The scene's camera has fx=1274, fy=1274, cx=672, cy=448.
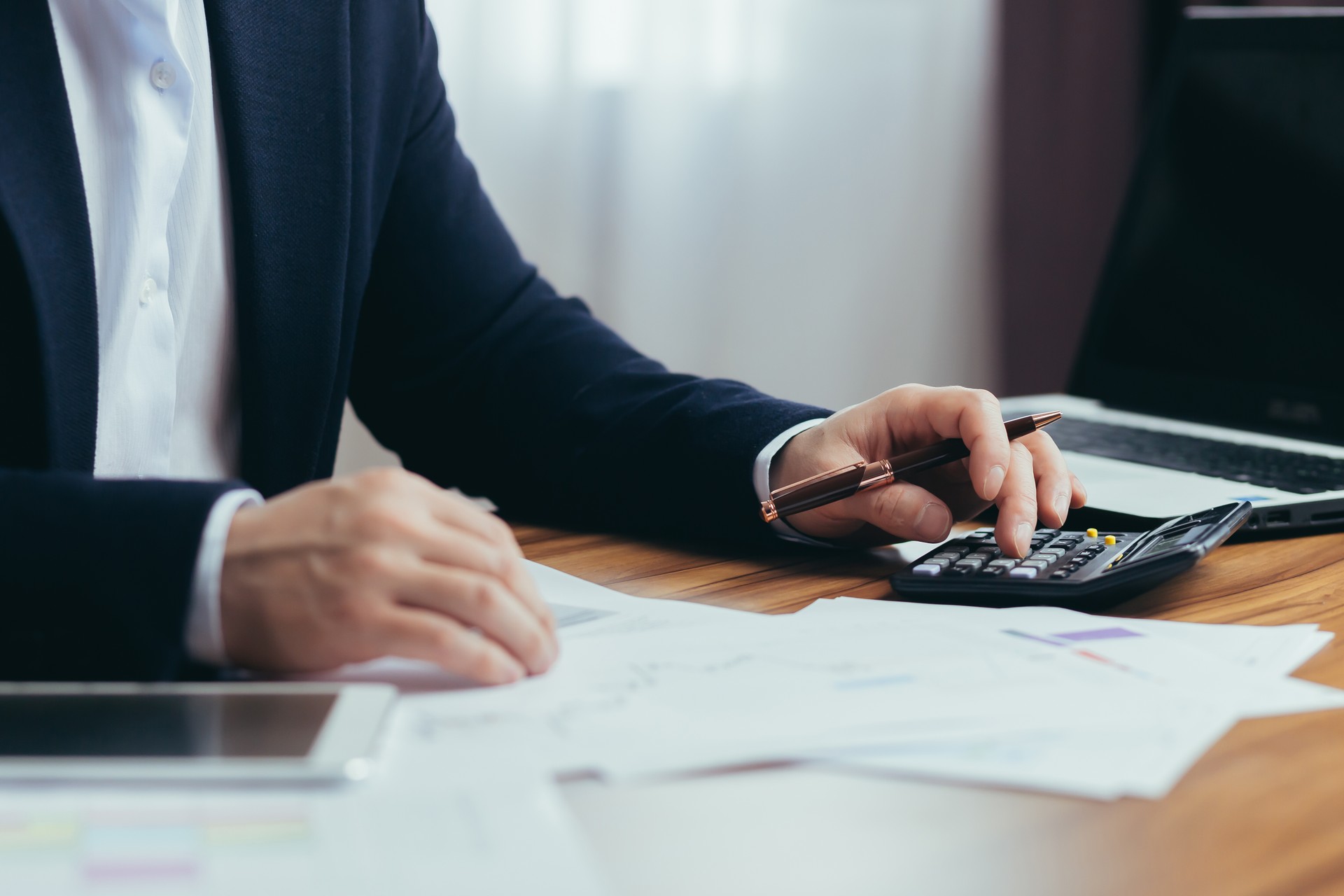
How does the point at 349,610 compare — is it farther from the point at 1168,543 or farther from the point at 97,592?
the point at 1168,543

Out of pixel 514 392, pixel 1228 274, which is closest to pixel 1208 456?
pixel 1228 274

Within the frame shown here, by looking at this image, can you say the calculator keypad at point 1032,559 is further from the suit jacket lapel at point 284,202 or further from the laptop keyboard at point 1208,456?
the suit jacket lapel at point 284,202

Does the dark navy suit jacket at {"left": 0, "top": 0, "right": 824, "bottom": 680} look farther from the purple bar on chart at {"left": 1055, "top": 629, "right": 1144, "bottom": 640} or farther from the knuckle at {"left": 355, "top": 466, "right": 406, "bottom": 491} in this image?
the purple bar on chart at {"left": 1055, "top": 629, "right": 1144, "bottom": 640}

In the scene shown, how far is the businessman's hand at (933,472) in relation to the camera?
2.34 ft

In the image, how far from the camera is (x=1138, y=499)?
830mm

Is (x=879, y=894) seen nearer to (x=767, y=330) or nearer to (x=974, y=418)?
(x=974, y=418)

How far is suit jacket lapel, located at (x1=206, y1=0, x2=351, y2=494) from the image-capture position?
0.83 meters

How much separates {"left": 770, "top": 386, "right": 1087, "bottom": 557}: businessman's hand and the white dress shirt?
398 mm

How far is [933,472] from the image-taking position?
2.62ft

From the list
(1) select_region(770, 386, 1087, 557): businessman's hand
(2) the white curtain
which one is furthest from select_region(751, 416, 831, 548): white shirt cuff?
(2) the white curtain

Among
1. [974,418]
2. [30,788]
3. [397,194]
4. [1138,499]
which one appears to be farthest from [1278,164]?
[30,788]

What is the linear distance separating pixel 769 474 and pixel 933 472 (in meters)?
0.10

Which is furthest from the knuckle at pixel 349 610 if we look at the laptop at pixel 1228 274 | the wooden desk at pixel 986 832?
the laptop at pixel 1228 274

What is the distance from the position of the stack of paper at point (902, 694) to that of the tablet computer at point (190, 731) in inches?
1.7
